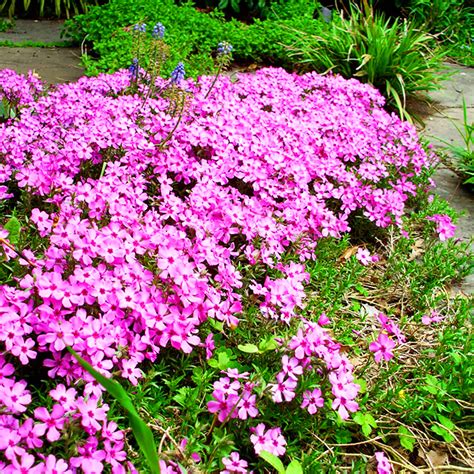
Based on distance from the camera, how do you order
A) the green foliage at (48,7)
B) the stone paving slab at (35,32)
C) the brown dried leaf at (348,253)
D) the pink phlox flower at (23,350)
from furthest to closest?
the green foliage at (48,7) → the stone paving slab at (35,32) → the brown dried leaf at (348,253) → the pink phlox flower at (23,350)

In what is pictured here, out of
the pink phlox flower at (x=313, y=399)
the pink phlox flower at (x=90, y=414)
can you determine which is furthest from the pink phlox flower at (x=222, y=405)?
the pink phlox flower at (x=90, y=414)

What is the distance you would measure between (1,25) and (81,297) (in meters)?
5.86

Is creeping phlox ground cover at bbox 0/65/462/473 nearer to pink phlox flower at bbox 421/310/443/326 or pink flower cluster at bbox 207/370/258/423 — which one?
pink flower cluster at bbox 207/370/258/423

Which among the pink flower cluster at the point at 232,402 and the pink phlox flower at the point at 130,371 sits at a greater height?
the pink phlox flower at the point at 130,371

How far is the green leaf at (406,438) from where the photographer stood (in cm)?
188

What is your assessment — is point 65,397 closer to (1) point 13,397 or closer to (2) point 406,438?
(1) point 13,397

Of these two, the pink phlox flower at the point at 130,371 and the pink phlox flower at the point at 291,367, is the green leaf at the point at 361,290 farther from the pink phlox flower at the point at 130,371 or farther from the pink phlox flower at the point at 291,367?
the pink phlox flower at the point at 130,371

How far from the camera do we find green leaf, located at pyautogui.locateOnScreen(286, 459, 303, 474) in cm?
159

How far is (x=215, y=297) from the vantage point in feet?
6.28

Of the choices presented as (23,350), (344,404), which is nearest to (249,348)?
(344,404)

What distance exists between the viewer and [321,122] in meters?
3.34

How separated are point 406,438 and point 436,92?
4843mm

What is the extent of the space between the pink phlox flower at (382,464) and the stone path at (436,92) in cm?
189

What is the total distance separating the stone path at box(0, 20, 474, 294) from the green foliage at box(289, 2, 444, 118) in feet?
1.01
